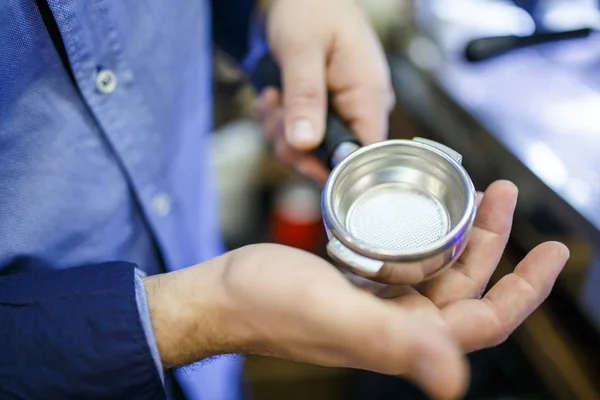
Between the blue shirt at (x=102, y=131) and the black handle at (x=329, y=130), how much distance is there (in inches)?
3.8

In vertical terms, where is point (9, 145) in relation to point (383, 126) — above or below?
above

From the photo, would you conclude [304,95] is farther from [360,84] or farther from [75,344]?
[75,344]

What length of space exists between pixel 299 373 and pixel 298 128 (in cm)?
66

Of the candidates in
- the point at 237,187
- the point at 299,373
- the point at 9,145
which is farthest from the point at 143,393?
the point at 237,187

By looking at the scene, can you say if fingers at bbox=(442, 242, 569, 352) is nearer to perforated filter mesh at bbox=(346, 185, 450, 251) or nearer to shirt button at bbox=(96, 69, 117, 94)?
perforated filter mesh at bbox=(346, 185, 450, 251)

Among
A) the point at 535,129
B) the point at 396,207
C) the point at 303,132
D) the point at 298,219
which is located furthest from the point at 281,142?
the point at 298,219

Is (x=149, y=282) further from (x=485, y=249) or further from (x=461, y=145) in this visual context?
(x=461, y=145)

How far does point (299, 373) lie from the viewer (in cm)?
112

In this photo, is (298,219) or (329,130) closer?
(329,130)

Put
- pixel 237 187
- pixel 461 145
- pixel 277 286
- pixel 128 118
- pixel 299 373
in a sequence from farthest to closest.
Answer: pixel 237 187 < pixel 299 373 < pixel 461 145 < pixel 128 118 < pixel 277 286

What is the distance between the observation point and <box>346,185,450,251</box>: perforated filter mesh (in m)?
0.48

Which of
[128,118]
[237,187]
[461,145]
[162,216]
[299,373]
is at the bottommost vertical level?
[299,373]

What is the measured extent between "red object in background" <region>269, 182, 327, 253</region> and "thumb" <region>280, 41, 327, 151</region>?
2.04ft

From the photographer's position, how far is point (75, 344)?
42cm
